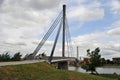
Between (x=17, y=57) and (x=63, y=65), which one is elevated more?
(x=17, y=57)

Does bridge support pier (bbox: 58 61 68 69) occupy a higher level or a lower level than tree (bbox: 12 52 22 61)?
lower

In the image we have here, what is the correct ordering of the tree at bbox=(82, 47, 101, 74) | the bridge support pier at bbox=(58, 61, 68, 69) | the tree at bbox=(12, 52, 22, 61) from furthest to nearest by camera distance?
the tree at bbox=(82, 47, 101, 74)
the bridge support pier at bbox=(58, 61, 68, 69)
the tree at bbox=(12, 52, 22, 61)

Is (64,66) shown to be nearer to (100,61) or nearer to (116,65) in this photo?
(100,61)

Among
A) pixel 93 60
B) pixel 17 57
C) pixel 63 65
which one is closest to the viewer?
pixel 17 57

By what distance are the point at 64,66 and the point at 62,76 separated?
37.4 metres

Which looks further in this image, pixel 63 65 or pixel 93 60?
pixel 93 60

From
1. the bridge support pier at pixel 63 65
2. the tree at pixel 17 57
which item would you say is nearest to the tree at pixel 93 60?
the bridge support pier at pixel 63 65

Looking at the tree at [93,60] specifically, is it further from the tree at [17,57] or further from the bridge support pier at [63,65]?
the tree at [17,57]

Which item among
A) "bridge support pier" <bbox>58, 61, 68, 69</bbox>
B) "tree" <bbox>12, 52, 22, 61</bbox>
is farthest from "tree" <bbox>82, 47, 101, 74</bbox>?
"tree" <bbox>12, 52, 22, 61</bbox>

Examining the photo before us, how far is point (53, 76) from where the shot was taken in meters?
33.2

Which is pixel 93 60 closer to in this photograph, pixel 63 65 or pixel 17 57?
pixel 63 65

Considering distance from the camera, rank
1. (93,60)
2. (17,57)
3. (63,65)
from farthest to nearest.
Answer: (93,60), (63,65), (17,57)

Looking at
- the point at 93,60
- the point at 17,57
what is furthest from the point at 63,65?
the point at 93,60

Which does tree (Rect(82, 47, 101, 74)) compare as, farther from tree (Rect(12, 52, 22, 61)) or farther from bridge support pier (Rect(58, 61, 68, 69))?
tree (Rect(12, 52, 22, 61))
